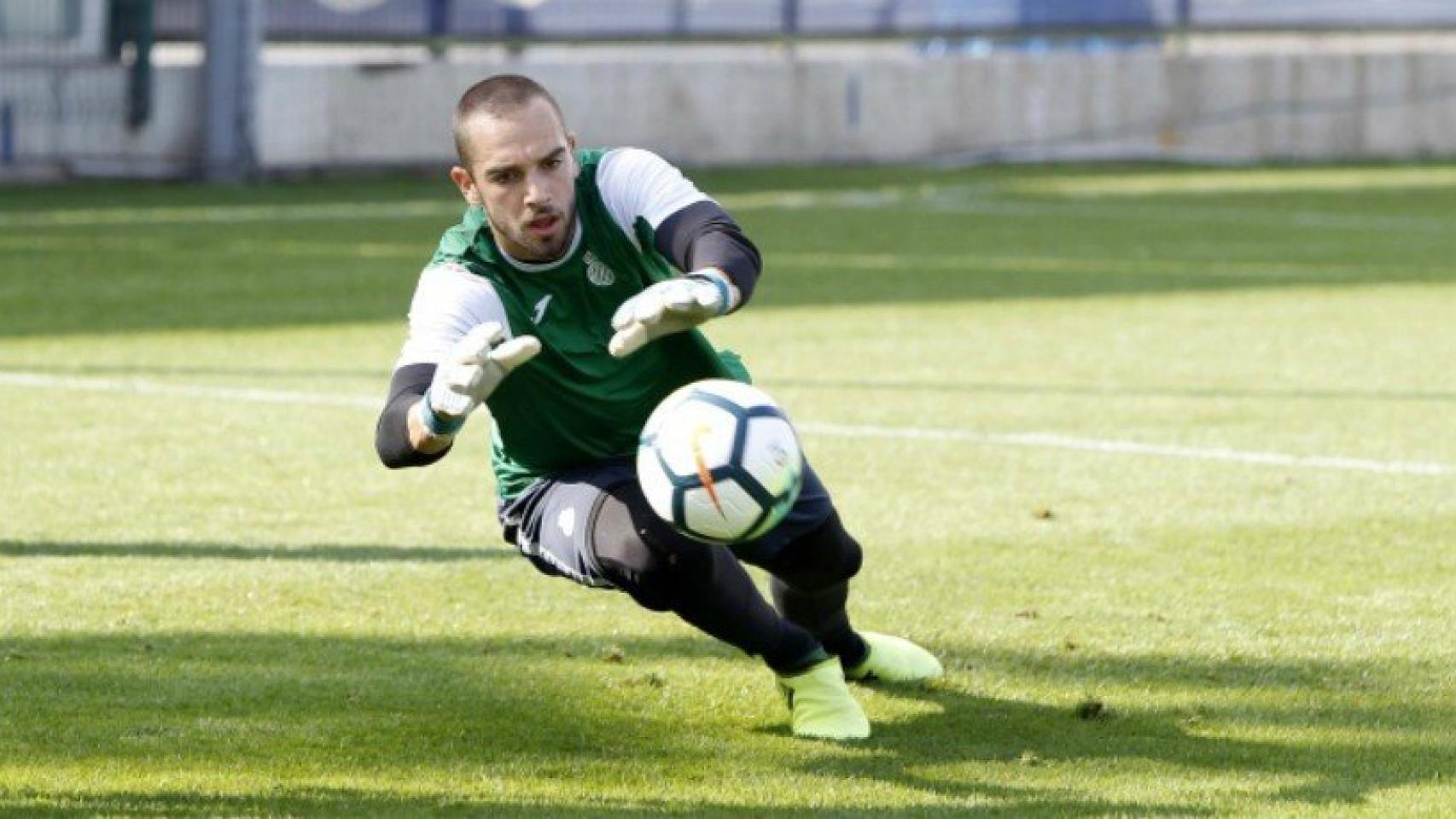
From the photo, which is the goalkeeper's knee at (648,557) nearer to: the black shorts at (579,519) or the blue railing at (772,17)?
the black shorts at (579,519)

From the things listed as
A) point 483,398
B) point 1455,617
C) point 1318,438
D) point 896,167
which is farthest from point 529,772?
point 896,167

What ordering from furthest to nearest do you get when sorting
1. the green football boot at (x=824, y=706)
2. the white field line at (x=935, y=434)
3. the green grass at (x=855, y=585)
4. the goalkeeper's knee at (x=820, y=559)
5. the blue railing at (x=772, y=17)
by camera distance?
the blue railing at (x=772, y=17) → the white field line at (x=935, y=434) → the goalkeeper's knee at (x=820, y=559) → the green football boot at (x=824, y=706) → the green grass at (x=855, y=585)

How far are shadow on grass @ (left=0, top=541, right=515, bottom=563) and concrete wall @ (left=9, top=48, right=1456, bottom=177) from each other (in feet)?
53.3

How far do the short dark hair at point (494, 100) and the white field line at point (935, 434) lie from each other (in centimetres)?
447

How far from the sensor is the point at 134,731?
5.62 meters

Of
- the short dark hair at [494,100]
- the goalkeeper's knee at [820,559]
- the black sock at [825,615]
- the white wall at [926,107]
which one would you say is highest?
the short dark hair at [494,100]

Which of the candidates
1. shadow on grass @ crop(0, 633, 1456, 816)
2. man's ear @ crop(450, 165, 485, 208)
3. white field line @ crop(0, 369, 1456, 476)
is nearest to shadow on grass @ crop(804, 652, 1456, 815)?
shadow on grass @ crop(0, 633, 1456, 816)

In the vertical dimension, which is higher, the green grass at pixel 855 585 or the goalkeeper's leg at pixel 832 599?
the goalkeeper's leg at pixel 832 599

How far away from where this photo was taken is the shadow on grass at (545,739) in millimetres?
5090

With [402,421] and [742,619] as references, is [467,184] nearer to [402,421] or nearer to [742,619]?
[402,421]

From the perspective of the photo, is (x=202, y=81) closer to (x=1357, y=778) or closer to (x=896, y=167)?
(x=896, y=167)

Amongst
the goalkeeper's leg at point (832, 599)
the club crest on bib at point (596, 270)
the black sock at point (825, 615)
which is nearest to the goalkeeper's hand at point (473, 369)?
the club crest on bib at point (596, 270)

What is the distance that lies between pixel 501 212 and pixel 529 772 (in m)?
1.13

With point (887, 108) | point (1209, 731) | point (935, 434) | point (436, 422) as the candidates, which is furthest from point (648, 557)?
point (887, 108)
